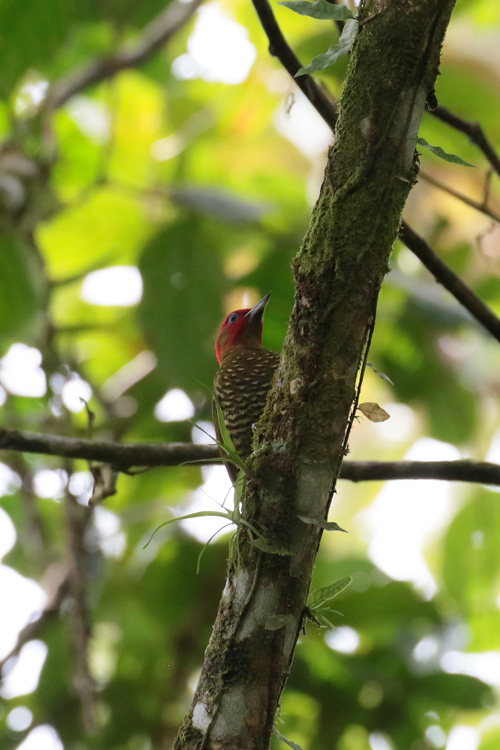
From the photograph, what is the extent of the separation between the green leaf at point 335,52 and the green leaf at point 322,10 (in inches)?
0.8

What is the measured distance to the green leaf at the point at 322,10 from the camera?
158cm

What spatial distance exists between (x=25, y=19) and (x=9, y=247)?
97 cm

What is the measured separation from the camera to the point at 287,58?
219 centimetres

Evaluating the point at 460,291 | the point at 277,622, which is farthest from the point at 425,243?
the point at 277,622

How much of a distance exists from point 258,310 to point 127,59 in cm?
164

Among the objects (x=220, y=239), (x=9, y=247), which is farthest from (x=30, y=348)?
(x=220, y=239)

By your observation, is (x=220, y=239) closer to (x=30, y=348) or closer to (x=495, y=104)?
(x=30, y=348)

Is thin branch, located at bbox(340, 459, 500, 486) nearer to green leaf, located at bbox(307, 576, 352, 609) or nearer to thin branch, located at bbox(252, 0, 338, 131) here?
green leaf, located at bbox(307, 576, 352, 609)

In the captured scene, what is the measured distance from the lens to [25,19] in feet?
11.5

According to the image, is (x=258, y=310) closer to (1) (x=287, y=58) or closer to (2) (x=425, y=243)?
(2) (x=425, y=243)

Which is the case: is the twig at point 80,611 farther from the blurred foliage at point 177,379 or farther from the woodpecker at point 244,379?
the woodpecker at point 244,379

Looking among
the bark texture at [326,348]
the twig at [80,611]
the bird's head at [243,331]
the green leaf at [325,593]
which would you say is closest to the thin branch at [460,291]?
the bark texture at [326,348]

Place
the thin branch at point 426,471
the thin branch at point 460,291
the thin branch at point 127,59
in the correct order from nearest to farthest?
the thin branch at point 426,471 → the thin branch at point 460,291 → the thin branch at point 127,59

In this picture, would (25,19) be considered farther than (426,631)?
No
